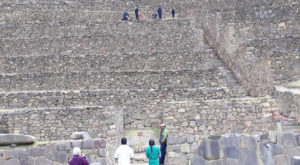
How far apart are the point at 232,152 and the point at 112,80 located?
995cm

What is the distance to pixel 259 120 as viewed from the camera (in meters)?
13.2

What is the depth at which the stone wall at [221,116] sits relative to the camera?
42.8 ft

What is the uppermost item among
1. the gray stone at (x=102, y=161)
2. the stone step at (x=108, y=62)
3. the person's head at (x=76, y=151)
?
the stone step at (x=108, y=62)

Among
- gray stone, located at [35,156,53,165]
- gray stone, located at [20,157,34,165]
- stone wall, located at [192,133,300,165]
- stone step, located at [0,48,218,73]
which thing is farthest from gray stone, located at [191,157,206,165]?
stone step, located at [0,48,218,73]

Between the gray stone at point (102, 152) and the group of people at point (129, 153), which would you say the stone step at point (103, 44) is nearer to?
the group of people at point (129, 153)

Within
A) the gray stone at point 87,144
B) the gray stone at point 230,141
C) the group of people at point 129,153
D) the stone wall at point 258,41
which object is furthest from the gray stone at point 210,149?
the stone wall at point 258,41

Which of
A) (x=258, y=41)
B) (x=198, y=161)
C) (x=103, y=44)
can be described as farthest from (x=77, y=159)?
(x=103, y=44)

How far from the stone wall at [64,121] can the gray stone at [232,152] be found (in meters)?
5.70

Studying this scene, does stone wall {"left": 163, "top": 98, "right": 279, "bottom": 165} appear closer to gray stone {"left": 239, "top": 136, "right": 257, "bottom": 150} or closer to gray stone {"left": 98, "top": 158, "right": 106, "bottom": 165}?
gray stone {"left": 98, "top": 158, "right": 106, "bottom": 165}

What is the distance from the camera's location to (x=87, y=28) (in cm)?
2188

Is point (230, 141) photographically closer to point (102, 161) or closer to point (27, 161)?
point (102, 161)

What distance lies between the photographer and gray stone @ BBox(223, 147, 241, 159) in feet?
25.2

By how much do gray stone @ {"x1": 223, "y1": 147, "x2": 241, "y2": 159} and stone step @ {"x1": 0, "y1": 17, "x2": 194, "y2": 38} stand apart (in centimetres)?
1407

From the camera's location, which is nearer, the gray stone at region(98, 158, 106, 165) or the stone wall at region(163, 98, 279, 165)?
the gray stone at region(98, 158, 106, 165)
